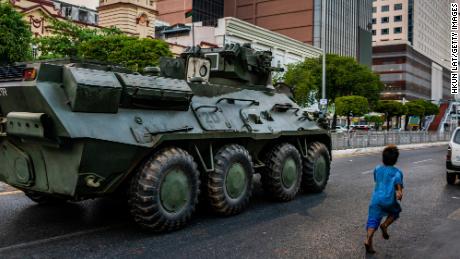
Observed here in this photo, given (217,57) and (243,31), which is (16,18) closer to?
(217,57)

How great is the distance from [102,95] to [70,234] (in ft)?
6.62

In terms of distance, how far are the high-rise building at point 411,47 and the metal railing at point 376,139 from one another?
5993 centimetres

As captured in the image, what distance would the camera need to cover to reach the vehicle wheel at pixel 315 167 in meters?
9.88

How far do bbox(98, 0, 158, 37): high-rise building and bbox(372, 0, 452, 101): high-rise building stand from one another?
2519 inches

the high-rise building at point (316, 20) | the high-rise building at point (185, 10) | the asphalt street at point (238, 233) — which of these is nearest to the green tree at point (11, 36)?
the asphalt street at point (238, 233)

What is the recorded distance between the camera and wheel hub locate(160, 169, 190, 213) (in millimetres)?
6406

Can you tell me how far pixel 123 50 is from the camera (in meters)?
31.2

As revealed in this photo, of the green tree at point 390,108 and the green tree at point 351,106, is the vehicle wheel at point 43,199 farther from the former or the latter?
the green tree at point 390,108

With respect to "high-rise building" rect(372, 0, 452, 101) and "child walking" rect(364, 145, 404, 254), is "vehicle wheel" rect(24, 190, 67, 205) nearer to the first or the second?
"child walking" rect(364, 145, 404, 254)

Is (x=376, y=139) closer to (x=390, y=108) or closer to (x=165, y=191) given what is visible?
(x=165, y=191)

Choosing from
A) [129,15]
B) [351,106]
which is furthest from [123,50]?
[351,106]

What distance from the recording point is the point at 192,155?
7.31 m

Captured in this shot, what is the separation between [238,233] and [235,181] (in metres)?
1.06

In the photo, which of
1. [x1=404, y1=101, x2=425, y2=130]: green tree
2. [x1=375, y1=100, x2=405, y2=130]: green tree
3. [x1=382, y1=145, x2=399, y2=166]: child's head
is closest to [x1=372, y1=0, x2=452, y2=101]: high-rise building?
[x1=404, y1=101, x2=425, y2=130]: green tree
